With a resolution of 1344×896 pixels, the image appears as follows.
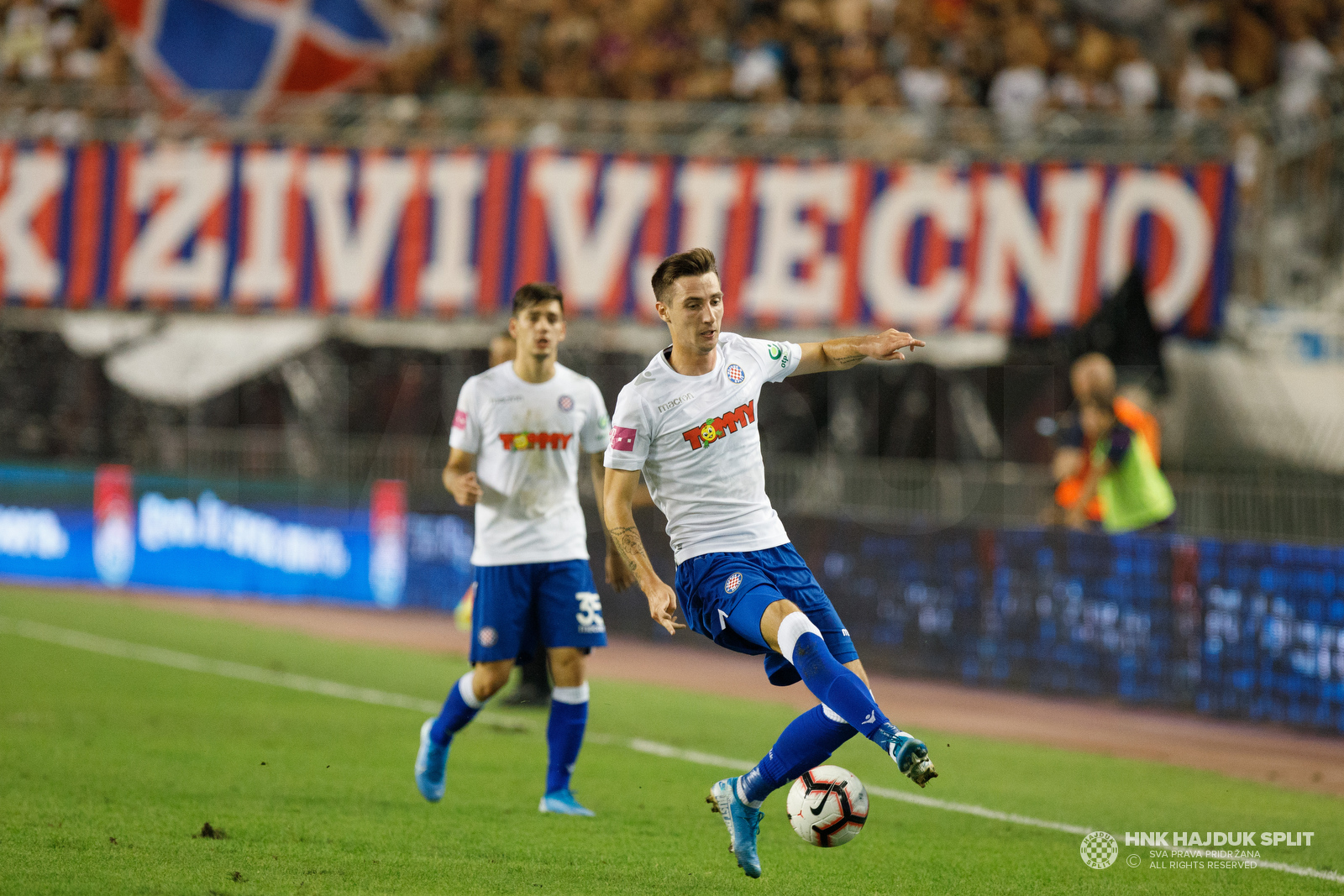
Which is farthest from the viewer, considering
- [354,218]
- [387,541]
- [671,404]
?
[354,218]

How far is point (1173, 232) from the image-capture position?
16125 mm

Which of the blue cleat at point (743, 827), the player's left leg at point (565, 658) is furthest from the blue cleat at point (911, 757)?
the player's left leg at point (565, 658)

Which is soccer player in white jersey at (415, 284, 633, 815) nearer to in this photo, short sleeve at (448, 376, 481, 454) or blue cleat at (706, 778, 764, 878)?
short sleeve at (448, 376, 481, 454)

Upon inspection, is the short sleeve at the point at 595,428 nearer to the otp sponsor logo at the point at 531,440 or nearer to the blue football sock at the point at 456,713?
the otp sponsor logo at the point at 531,440

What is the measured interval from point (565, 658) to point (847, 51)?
12152 millimetres

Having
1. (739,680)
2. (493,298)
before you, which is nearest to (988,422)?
(739,680)

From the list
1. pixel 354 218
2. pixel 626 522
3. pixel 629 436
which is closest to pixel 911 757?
pixel 626 522

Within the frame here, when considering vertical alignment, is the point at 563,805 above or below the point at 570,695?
below

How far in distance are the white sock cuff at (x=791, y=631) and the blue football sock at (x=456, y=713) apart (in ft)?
7.48

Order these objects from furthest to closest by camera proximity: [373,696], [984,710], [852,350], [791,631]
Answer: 1. [984,710]
2. [373,696]
3. [852,350]
4. [791,631]

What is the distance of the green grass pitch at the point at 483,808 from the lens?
6.16m

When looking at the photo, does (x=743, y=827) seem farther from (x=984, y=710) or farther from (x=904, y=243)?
(x=904, y=243)

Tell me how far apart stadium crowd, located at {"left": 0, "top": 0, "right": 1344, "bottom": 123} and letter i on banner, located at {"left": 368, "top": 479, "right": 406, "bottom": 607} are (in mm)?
4990

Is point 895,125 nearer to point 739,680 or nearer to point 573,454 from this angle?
point 739,680
